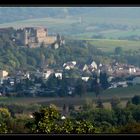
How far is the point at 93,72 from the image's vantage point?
12.8 ft

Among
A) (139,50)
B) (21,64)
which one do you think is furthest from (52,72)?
(139,50)

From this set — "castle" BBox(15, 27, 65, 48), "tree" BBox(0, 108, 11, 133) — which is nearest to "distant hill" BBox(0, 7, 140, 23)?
"castle" BBox(15, 27, 65, 48)

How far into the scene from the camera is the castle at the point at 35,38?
12.9 feet

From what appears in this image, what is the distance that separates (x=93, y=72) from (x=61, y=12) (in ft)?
2.05

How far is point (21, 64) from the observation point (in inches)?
152

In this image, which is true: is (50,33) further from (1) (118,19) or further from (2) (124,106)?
(2) (124,106)

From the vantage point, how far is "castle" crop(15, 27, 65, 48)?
3924 mm

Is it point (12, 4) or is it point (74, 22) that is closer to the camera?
point (12, 4)

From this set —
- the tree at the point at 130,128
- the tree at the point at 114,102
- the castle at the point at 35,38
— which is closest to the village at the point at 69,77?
the tree at the point at 114,102

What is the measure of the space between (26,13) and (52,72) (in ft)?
1.93

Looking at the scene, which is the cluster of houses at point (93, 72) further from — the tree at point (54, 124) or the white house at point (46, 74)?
the tree at point (54, 124)

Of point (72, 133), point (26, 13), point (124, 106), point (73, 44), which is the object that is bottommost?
point (72, 133)

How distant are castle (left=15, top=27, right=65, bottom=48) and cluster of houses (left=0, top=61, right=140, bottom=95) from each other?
0.77 ft

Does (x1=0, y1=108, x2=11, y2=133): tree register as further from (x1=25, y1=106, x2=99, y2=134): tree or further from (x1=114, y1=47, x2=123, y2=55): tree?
(x1=114, y1=47, x2=123, y2=55): tree
